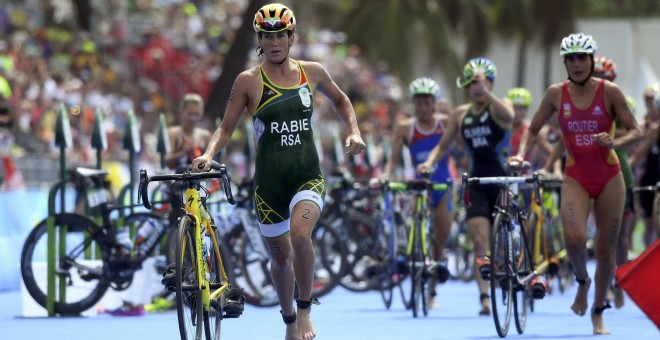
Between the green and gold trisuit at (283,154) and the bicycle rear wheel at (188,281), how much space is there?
0.71m

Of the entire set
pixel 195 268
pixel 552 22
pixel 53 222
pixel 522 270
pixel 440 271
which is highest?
pixel 552 22

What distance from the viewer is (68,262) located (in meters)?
14.9

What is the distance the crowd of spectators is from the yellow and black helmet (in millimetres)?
12281

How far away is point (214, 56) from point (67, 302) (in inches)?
639

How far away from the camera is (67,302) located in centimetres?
1501

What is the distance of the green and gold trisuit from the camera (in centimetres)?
1049

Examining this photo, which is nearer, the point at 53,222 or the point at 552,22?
the point at 53,222

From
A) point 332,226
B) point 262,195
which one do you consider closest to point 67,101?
point 332,226

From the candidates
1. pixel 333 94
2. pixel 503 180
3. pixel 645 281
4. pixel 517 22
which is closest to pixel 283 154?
pixel 333 94

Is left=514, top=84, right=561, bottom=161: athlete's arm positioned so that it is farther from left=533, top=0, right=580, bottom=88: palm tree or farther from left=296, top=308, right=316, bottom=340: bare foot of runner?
left=533, top=0, right=580, bottom=88: palm tree

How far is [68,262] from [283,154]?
4.97m

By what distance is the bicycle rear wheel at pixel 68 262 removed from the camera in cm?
1481

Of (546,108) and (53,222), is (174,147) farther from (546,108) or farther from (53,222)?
(546,108)

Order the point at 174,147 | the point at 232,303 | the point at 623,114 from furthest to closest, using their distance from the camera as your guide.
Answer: the point at 174,147 < the point at 623,114 < the point at 232,303
